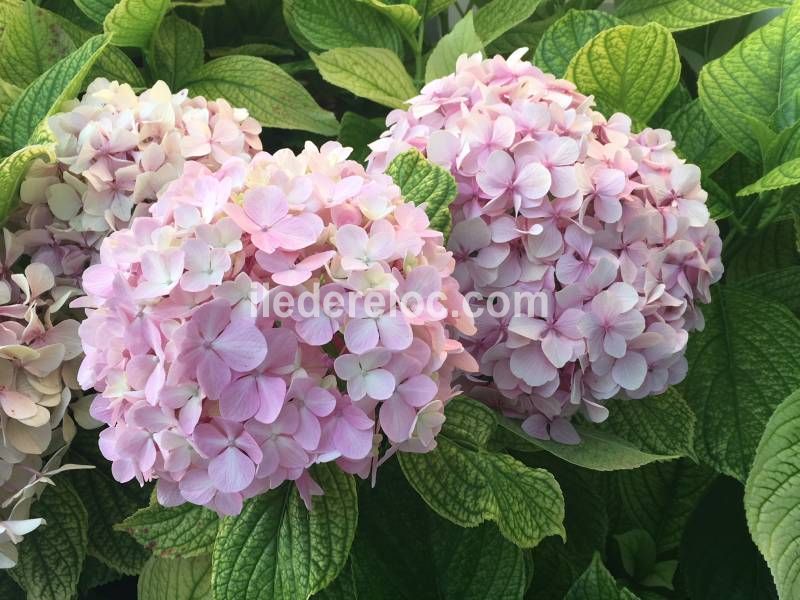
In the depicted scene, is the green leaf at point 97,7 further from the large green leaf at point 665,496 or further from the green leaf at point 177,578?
the large green leaf at point 665,496

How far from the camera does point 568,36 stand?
A: 2.81ft

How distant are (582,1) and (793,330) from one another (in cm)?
52

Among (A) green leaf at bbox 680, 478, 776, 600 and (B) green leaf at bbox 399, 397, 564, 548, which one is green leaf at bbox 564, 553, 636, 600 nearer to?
(B) green leaf at bbox 399, 397, 564, 548

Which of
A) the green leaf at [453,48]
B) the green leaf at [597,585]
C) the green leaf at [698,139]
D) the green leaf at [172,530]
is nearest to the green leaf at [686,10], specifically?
the green leaf at [698,139]

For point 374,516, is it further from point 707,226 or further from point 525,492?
point 707,226

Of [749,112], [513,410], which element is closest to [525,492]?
→ [513,410]

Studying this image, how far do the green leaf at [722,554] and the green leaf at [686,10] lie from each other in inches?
19.3

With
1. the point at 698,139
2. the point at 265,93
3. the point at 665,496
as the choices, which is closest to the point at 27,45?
the point at 265,93

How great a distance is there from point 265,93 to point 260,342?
504 millimetres

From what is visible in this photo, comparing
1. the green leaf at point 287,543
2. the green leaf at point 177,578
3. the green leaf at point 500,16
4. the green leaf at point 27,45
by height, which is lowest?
the green leaf at point 177,578

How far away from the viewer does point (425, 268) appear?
513 mm

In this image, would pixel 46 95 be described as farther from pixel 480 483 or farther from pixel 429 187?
pixel 480 483

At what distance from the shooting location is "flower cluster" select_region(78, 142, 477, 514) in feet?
1.56

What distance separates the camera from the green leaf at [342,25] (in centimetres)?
96
